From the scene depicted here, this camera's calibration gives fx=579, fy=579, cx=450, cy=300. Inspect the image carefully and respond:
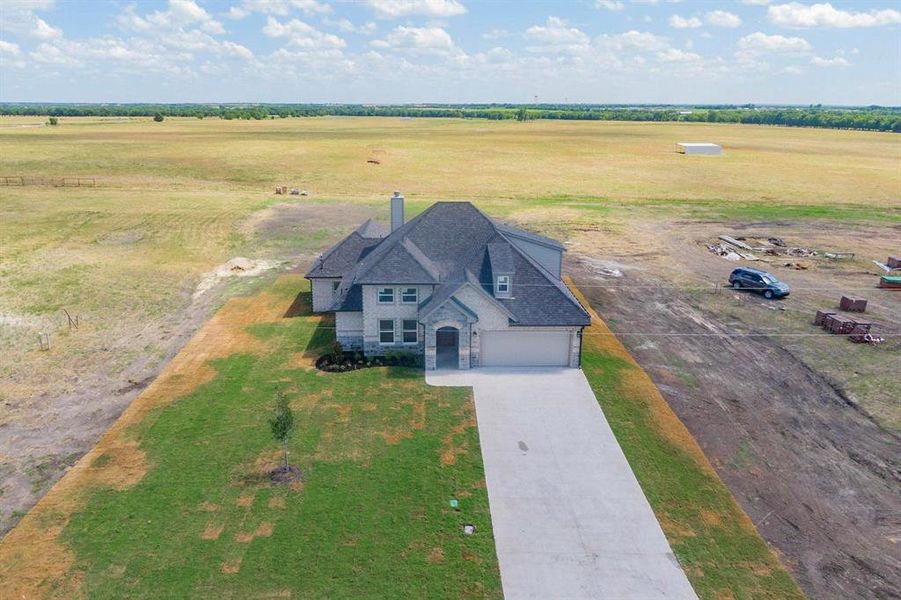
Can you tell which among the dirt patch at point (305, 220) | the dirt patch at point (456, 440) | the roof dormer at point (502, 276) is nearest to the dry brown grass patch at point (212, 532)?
the dirt patch at point (456, 440)

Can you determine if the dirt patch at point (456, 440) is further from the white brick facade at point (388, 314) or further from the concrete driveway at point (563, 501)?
the white brick facade at point (388, 314)

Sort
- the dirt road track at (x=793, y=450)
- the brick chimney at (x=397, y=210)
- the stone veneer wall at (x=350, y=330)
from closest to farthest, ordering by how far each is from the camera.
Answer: the dirt road track at (x=793, y=450) < the stone veneer wall at (x=350, y=330) < the brick chimney at (x=397, y=210)

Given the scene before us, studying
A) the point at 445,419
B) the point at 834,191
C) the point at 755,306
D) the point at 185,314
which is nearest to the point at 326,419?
the point at 445,419

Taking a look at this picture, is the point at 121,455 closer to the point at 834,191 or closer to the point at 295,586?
the point at 295,586

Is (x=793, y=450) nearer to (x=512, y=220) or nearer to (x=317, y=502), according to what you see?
(x=317, y=502)

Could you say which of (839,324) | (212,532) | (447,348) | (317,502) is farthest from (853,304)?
(212,532)

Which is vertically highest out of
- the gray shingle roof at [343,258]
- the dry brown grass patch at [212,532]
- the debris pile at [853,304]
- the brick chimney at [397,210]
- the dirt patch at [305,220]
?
the brick chimney at [397,210]

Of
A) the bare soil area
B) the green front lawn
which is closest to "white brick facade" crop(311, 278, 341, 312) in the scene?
the green front lawn
